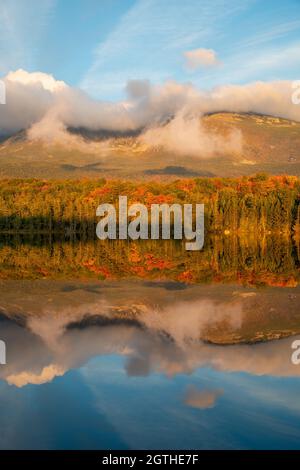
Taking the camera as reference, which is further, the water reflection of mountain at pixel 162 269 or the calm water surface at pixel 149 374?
the water reflection of mountain at pixel 162 269

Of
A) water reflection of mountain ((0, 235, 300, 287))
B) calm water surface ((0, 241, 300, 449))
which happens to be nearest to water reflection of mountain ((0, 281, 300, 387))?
calm water surface ((0, 241, 300, 449))

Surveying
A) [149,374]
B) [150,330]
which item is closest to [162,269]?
[150,330]

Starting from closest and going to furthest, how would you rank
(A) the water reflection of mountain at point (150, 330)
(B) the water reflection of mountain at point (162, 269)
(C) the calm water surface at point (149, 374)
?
(C) the calm water surface at point (149, 374), (A) the water reflection of mountain at point (150, 330), (B) the water reflection of mountain at point (162, 269)

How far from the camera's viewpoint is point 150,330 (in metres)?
12.2

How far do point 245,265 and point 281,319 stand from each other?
1560cm

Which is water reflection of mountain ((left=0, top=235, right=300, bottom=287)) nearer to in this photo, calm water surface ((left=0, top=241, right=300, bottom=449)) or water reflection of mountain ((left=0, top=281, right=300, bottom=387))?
water reflection of mountain ((left=0, top=281, right=300, bottom=387))

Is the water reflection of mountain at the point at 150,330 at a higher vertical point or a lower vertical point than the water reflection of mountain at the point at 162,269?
lower

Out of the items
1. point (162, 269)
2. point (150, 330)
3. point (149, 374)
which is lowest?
point (149, 374)

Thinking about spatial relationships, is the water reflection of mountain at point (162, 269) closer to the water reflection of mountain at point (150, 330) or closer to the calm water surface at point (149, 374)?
the water reflection of mountain at point (150, 330)

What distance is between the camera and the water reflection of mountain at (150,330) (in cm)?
952

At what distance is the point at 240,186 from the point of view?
97625 millimetres

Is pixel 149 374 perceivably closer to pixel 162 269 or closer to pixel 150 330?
pixel 150 330

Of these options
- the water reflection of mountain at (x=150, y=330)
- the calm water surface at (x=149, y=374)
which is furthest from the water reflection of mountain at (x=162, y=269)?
the calm water surface at (x=149, y=374)
